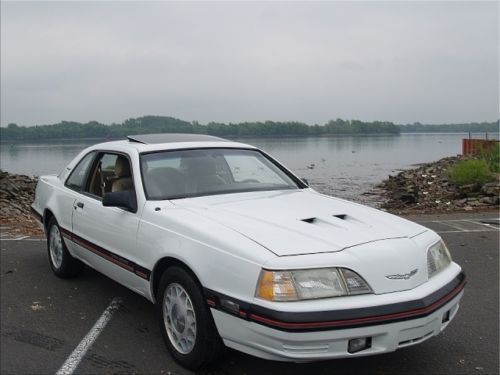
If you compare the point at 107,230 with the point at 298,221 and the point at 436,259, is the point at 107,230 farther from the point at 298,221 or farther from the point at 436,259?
the point at 436,259

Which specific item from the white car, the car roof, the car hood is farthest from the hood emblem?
the car roof

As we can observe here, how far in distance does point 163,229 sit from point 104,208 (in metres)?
1.06

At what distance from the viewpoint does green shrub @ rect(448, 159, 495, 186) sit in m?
17.3

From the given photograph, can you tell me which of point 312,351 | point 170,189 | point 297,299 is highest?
point 170,189

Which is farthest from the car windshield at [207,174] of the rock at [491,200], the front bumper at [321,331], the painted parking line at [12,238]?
the rock at [491,200]

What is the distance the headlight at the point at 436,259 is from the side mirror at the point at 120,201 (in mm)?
2156

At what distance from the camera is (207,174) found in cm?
452

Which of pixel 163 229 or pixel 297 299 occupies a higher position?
pixel 163 229

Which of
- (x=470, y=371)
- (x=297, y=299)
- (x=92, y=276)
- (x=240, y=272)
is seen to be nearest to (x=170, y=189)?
(x=240, y=272)

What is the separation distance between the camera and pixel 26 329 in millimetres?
4285

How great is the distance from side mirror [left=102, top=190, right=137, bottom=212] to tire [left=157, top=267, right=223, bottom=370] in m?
0.71

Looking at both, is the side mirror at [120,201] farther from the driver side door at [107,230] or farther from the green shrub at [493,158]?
the green shrub at [493,158]

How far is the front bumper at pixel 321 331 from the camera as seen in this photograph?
2.87 meters

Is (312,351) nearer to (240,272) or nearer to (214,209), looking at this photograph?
(240,272)
